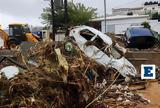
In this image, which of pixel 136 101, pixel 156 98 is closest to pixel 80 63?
pixel 136 101

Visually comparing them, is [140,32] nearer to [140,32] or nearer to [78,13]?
[140,32]

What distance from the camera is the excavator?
1393 inches

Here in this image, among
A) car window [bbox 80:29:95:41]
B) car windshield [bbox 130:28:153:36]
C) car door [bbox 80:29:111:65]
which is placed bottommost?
car windshield [bbox 130:28:153:36]

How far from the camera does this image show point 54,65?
10.6 metres

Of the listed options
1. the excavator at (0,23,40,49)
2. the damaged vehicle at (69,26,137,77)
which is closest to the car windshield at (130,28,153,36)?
the damaged vehicle at (69,26,137,77)

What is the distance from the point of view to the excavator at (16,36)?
116ft

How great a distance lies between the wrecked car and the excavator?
30.0ft

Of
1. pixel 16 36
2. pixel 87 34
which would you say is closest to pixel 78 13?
pixel 16 36

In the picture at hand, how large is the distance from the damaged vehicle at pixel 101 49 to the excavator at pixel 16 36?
15.0 metres

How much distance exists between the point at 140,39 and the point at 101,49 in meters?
8.15

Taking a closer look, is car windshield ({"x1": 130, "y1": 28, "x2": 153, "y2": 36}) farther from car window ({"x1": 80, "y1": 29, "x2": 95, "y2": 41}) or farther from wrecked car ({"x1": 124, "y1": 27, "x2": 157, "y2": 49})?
car window ({"x1": 80, "y1": 29, "x2": 95, "y2": 41})

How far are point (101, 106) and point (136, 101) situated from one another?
6.31 feet

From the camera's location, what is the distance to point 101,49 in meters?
17.8

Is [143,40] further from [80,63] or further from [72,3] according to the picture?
[72,3]
